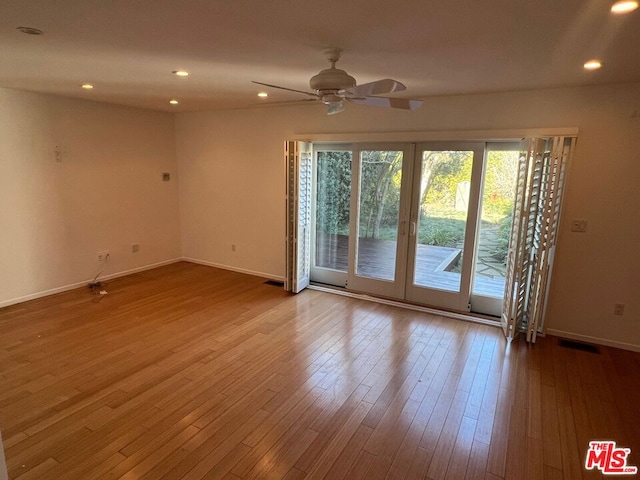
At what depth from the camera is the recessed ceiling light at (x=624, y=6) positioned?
1645mm

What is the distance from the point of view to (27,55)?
2.71 m

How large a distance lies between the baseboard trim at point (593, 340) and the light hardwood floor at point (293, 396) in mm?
78

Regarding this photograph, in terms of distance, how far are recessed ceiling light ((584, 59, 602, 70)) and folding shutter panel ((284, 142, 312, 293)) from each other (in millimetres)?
2874

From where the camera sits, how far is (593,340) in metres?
3.65

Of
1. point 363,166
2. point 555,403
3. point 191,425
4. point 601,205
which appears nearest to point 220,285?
point 363,166

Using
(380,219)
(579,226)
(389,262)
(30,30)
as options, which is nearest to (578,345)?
(579,226)

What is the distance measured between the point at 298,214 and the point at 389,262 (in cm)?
132

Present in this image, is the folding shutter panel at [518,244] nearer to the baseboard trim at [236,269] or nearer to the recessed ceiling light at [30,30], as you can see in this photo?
the baseboard trim at [236,269]

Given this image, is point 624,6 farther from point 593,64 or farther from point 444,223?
point 444,223

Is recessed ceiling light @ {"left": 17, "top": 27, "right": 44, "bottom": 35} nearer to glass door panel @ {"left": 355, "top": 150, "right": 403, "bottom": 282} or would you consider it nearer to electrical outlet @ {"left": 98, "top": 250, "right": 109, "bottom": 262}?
Result: glass door panel @ {"left": 355, "top": 150, "right": 403, "bottom": 282}

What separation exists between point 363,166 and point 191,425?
11.0ft

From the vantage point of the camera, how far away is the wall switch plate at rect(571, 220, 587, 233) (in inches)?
138

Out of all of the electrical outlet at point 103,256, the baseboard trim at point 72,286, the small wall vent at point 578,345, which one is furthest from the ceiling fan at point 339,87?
the baseboard trim at point 72,286

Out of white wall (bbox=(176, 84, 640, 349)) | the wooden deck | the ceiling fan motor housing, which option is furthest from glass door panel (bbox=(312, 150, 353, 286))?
the ceiling fan motor housing
